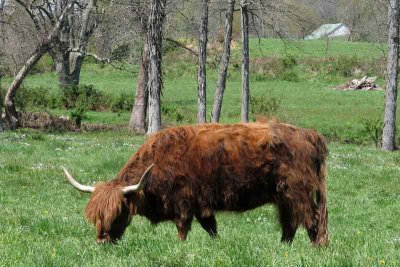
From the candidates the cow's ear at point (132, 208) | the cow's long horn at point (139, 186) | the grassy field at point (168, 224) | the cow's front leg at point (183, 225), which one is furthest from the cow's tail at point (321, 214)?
the cow's ear at point (132, 208)

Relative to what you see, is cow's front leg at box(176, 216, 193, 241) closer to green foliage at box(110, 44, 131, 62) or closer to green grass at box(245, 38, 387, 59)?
green foliage at box(110, 44, 131, 62)

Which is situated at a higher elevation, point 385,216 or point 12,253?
point 12,253

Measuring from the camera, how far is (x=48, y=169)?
14.7m

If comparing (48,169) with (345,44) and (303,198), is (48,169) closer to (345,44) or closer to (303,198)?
(303,198)

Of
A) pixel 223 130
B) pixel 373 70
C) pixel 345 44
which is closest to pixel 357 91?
pixel 373 70

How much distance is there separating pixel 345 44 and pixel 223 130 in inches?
2769

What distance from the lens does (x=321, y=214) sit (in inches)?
314

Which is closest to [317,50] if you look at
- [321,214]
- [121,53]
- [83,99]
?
[83,99]

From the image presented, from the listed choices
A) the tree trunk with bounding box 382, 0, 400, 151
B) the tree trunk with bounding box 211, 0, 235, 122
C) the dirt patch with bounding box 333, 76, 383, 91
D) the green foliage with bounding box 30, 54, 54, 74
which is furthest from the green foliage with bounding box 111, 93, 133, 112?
the green foliage with bounding box 30, 54, 54, 74

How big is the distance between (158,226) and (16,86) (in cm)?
2212

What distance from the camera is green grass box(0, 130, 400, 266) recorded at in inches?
230

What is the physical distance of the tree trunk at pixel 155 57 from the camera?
2166cm

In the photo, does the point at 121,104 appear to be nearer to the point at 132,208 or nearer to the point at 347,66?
the point at 347,66

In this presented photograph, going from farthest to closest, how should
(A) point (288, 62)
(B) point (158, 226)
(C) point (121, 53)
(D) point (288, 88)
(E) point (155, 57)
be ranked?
(A) point (288, 62), (D) point (288, 88), (C) point (121, 53), (E) point (155, 57), (B) point (158, 226)
